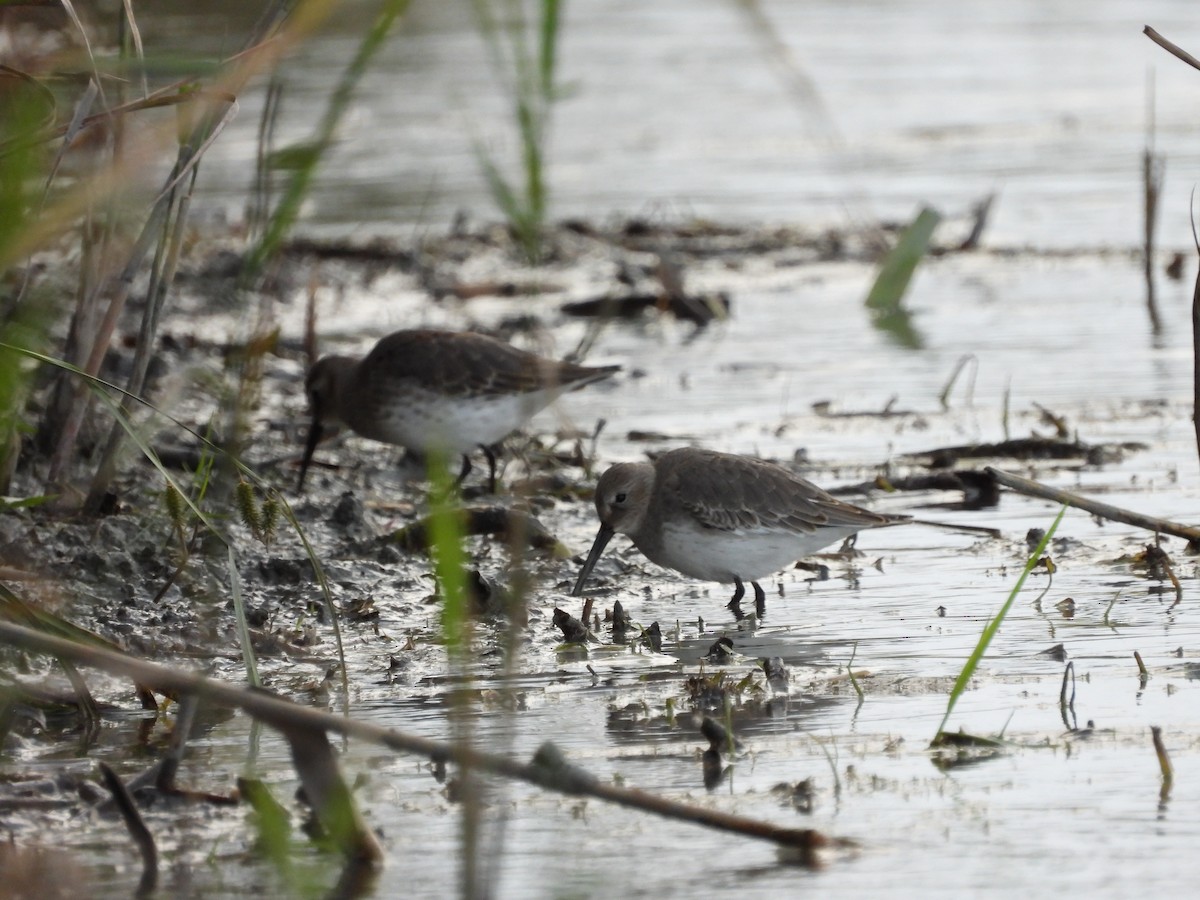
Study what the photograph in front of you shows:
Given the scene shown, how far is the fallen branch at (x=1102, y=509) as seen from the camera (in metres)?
5.78

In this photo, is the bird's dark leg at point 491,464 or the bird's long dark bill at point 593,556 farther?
the bird's dark leg at point 491,464

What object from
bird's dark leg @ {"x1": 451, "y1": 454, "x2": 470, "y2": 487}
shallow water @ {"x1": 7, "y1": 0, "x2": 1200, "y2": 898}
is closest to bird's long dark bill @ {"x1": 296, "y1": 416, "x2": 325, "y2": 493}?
shallow water @ {"x1": 7, "y1": 0, "x2": 1200, "y2": 898}

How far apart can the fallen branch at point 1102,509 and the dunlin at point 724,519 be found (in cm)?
51

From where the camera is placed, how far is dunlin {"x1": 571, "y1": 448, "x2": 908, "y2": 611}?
6.22 metres

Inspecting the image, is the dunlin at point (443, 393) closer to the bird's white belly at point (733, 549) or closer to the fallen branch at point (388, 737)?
the bird's white belly at point (733, 549)

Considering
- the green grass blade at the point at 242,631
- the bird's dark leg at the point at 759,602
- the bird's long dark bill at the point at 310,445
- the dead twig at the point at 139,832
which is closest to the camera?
the dead twig at the point at 139,832

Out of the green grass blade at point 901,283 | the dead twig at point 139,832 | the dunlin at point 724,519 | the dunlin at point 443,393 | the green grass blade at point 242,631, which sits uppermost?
the green grass blade at point 901,283

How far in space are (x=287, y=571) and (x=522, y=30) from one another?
153 inches

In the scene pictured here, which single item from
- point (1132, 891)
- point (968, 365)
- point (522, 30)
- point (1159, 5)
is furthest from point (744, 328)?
point (1159, 5)

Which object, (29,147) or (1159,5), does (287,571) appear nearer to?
(29,147)

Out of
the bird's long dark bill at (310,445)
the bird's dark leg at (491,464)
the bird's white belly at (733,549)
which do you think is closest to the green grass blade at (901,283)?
the bird's dark leg at (491,464)

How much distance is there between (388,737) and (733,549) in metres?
2.92

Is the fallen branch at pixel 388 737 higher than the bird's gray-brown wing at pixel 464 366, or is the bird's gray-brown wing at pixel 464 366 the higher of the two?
the bird's gray-brown wing at pixel 464 366

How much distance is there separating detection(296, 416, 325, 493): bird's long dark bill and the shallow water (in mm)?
169
